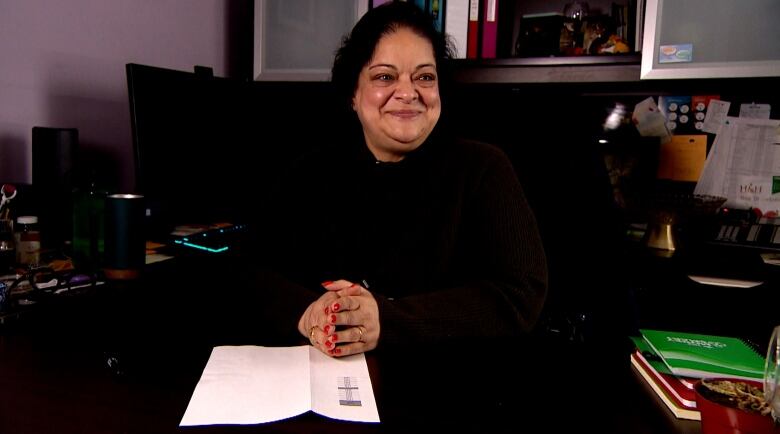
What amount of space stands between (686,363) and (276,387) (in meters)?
0.58

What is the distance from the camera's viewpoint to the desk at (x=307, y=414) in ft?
2.22

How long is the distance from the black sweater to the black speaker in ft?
1.91

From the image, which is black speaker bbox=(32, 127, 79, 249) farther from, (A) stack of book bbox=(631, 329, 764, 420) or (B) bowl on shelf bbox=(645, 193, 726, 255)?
(B) bowl on shelf bbox=(645, 193, 726, 255)

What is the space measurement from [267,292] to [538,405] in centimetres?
64

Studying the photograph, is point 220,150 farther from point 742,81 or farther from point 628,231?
point 742,81

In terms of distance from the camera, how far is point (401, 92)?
131cm

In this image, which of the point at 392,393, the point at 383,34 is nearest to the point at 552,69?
the point at 383,34

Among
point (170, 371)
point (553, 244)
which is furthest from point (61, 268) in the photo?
point (553, 244)

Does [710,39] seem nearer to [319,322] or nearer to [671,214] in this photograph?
[671,214]

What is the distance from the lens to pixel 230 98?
6.10 feet

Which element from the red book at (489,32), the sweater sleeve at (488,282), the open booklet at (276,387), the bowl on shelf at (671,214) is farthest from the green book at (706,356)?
the red book at (489,32)

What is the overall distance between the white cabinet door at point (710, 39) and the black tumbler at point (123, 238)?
148 centimetres

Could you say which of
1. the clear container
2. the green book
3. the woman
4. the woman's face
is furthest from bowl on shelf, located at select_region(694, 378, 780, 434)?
the woman's face

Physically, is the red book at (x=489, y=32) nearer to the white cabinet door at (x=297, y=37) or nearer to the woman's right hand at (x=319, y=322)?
the white cabinet door at (x=297, y=37)
